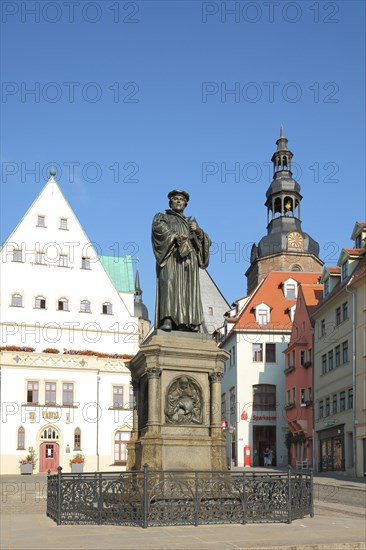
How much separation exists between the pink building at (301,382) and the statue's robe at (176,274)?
3651 cm

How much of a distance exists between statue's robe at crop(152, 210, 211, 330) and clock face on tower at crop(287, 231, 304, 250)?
63649 mm

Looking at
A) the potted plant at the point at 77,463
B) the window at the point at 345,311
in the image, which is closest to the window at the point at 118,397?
the potted plant at the point at 77,463

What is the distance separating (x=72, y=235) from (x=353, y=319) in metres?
22.1

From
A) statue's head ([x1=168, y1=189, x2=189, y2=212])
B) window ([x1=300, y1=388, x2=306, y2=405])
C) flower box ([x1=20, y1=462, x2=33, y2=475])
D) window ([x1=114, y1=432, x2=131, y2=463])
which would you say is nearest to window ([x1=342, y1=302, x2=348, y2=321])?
window ([x1=300, y1=388, x2=306, y2=405])

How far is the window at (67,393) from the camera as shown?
50516 mm

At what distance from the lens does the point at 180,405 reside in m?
13.7

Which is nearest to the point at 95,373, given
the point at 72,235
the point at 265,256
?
the point at 72,235

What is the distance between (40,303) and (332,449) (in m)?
21.5

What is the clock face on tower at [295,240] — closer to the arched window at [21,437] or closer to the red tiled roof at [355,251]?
the red tiled roof at [355,251]

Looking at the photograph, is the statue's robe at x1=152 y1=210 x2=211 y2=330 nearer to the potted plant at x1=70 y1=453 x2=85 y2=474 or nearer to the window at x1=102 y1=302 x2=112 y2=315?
the potted plant at x1=70 y1=453 x2=85 y2=474

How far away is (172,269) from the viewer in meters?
14.7

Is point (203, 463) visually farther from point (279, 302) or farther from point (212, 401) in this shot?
point (279, 302)

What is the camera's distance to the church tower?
7756 cm

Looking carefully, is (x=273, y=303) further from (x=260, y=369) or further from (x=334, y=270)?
(x=334, y=270)
